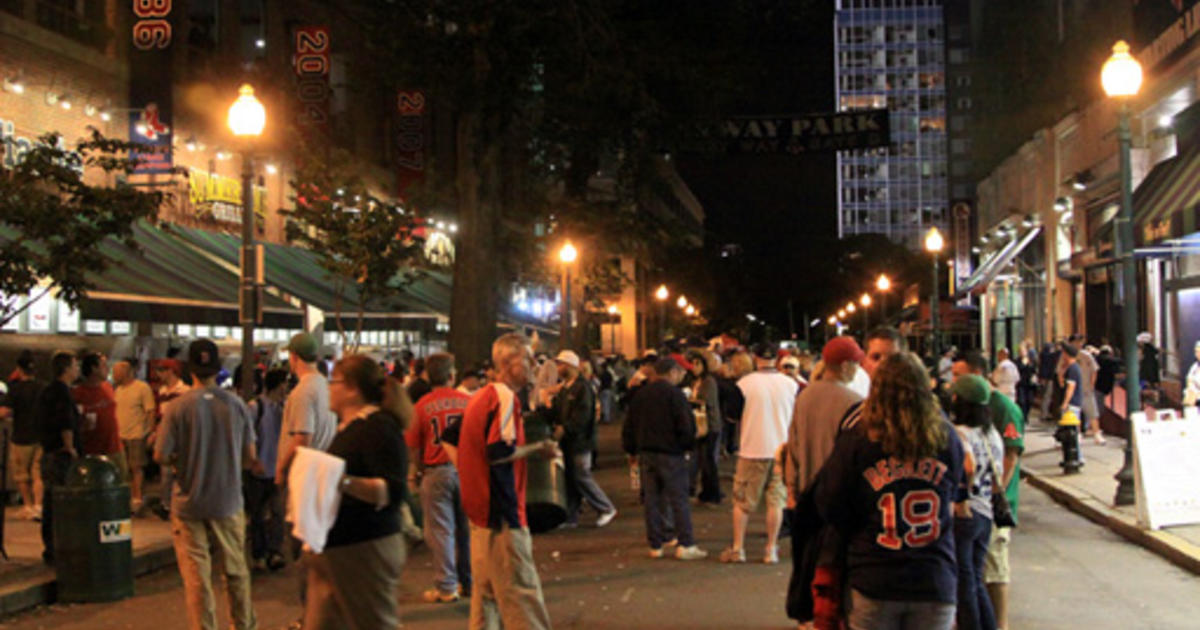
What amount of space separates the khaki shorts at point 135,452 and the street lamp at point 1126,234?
11655 millimetres

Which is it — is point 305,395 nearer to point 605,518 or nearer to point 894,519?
point 894,519

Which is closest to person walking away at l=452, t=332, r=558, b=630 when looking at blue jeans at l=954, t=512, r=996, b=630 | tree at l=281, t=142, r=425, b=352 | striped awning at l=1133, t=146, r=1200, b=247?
blue jeans at l=954, t=512, r=996, b=630

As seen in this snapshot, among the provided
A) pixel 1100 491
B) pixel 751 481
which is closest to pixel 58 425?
pixel 751 481

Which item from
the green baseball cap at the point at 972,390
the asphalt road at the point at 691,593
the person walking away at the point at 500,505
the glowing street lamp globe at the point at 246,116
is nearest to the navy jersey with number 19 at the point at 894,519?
the green baseball cap at the point at 972,390

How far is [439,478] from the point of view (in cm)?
935

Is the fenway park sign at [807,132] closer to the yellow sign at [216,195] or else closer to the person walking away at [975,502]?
the yellow sign at [216,195]

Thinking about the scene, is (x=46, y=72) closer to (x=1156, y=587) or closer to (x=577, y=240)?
(x=577, y=240)

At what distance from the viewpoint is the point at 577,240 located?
29.3 metres

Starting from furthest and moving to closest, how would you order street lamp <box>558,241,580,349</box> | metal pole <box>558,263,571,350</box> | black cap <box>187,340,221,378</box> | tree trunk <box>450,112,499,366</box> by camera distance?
metal pole <box>558,263,571,350</box> < street lamp <box>558,241,580,349</box> < tree trunk <box>450,112,499,366</box> < black cap <box>187,340,221,378</box>

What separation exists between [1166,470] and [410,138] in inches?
954

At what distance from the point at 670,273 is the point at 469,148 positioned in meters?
55.7

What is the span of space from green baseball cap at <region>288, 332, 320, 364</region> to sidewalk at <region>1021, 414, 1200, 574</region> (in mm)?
7773

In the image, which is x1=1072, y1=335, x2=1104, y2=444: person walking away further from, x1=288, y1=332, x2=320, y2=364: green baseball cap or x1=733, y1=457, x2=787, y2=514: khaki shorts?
x1=288, y1=332, x2=320, y2=364: green baseball cap

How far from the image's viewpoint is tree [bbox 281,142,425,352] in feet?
75.5
